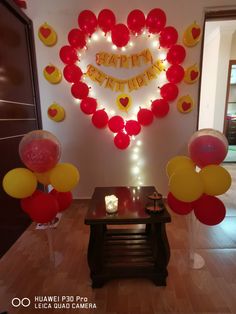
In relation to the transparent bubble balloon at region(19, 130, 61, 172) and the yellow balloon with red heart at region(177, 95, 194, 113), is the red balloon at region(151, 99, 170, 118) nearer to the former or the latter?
the yellow balloon with red heart at region(177, 95, 194, 113)

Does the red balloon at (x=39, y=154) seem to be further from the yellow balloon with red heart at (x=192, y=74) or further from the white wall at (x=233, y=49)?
the white wall at (x=233, y=49)

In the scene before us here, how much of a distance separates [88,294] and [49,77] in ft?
7.01

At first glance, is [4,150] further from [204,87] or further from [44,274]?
[204,87]

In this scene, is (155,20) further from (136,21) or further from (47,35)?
(47,35)

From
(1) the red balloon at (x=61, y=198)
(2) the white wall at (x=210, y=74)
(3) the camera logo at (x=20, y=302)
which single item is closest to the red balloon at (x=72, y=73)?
(1) the red balloon at (x=61, y=198)

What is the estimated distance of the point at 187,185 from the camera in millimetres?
1122

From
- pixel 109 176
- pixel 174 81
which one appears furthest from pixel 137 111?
pixel 109 176

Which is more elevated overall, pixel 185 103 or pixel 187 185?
pixel 185 103

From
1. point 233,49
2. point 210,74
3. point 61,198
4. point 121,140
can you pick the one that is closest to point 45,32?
point 121,140

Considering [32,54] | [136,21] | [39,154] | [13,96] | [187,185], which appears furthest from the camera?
[32,54]

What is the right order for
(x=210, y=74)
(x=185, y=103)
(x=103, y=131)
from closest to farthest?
1. (x=185, y=103)
2. (x=103, y=131)
3. (x=210, y=74)

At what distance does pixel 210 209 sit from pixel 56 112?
192 centimetres

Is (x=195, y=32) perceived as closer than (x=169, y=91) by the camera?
Yes

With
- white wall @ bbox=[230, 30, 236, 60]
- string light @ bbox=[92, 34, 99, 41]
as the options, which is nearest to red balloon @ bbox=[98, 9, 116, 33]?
string light @ bbox=[92, 34, 99, 41]
